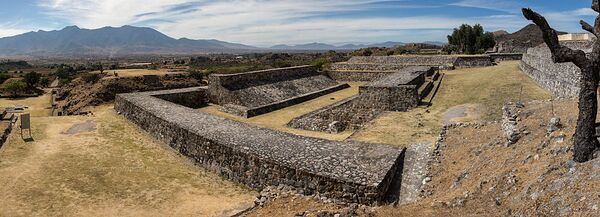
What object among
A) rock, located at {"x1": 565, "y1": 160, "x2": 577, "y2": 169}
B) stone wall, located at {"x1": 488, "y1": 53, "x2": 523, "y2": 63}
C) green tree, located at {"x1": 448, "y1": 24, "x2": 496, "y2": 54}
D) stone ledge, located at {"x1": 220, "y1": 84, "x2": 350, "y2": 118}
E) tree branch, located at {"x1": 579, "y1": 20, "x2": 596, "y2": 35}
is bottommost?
stone ledge, located at {"x1": 220, "y1": 84, "x2": 350, "y2": 118}

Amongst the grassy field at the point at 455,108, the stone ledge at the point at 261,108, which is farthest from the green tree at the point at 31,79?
the grassy field at the point at 455,108

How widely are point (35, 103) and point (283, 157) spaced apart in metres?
25.9

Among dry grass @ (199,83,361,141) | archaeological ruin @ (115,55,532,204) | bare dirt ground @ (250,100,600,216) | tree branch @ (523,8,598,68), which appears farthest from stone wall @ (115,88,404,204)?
tree branch @ (523,8,598,68)

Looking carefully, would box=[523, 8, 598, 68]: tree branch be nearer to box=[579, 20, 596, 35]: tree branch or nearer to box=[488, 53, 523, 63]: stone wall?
box=[579, 20, 596, 35]: tree branch

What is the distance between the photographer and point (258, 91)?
2414cm

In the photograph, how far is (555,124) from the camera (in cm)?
789

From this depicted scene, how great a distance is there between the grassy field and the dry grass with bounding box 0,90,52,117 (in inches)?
821

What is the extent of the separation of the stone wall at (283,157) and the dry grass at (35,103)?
47.9ft

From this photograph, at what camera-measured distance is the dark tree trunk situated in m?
5.89

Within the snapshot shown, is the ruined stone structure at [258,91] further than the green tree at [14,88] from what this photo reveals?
No

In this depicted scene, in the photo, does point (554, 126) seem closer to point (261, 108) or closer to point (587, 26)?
point (587, 26)

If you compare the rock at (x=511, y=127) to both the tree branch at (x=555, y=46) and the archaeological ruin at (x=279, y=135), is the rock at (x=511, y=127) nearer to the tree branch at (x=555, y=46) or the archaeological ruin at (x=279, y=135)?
the archaeological ruin at (x=279, y=135)

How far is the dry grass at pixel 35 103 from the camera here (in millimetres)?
24708

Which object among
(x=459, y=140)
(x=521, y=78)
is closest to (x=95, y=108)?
(x=459, y=140)
